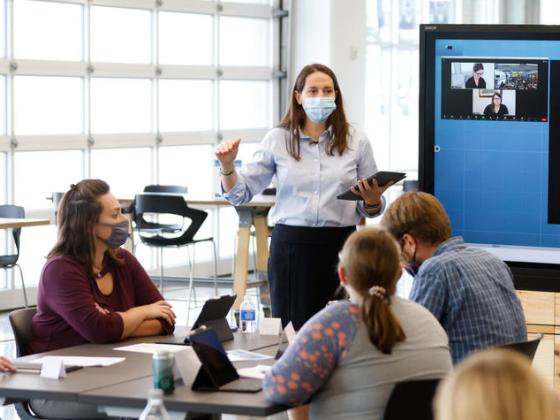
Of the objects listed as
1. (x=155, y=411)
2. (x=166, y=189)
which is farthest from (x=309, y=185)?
(x=166, y=189)

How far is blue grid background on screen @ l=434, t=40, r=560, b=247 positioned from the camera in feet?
12.9

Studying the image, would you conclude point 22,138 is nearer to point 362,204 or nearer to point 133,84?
point 133,84

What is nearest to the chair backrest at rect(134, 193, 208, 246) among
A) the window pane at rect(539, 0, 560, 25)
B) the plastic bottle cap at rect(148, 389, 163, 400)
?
the plastic bottle cap at rect(148, 389, 163, 400)

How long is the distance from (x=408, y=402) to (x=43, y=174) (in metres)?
7.24

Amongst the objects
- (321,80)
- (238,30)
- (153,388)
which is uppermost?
(238,30)

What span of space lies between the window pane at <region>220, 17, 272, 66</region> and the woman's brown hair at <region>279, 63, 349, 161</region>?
22.1 ft

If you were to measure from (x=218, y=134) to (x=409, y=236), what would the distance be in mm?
8114

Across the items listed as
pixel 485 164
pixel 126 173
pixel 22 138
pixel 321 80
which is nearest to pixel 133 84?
pixel 126 173

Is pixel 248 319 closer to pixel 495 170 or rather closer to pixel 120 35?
pixel 495 170

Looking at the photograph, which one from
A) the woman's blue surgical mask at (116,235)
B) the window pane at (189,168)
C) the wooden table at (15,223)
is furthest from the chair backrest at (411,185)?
the woman's blue surgical mask at (116,235)

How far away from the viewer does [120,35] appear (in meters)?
10.3

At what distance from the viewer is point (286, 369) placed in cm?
301

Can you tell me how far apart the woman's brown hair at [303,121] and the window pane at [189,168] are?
6025 millimetres

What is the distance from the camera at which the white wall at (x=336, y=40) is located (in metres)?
11.9
